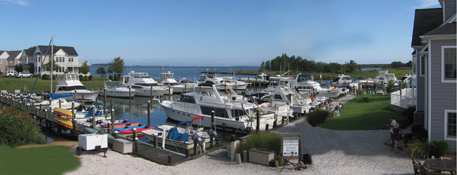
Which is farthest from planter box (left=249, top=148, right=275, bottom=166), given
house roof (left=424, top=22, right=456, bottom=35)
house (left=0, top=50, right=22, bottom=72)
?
house (left=0, top=50, right=22, bottom=72)

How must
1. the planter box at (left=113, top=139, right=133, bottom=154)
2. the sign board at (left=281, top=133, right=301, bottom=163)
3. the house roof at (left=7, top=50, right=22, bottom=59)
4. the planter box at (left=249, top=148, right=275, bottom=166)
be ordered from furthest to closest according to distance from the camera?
1. the house roof at (left=7, top=50, right=22, bottom=59)
2. the planter box at (left=113, top=139, right=133, bottom=154)
3. the planter box at (left=249, top=148, right=275, bottom=166)
4. the sign board at (left=281, top=133, right=301, bottom=163)

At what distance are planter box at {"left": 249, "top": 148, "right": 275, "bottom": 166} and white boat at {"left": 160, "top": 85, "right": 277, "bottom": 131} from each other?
1049 centimetres

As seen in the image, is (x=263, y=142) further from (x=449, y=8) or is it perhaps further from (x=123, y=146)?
(x=449, y=8)

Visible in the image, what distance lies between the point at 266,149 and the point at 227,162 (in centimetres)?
187

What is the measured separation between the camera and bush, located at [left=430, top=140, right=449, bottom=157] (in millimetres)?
12891

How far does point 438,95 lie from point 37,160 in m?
17.3

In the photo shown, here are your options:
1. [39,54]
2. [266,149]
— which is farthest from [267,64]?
[266,149]

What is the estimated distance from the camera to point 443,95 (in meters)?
13.4

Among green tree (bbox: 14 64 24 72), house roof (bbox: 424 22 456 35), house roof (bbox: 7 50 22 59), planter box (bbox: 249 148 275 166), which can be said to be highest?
house roof (bbox: 7 50 22 59)

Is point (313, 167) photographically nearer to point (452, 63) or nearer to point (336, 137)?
point (336, 137)

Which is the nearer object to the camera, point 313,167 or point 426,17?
point 313,167

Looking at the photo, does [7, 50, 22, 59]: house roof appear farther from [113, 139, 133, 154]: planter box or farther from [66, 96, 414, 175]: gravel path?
[66, 96, 414, 175]: gravel path

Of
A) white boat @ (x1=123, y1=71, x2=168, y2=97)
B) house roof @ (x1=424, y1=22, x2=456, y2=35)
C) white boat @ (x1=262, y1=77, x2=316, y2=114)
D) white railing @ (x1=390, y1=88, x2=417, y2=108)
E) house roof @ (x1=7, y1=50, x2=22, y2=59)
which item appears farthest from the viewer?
house roof @ (x1=7, y1=50, x2=22, y2=59)

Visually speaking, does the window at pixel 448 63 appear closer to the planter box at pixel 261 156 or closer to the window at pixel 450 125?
the window at pixel 450 125
